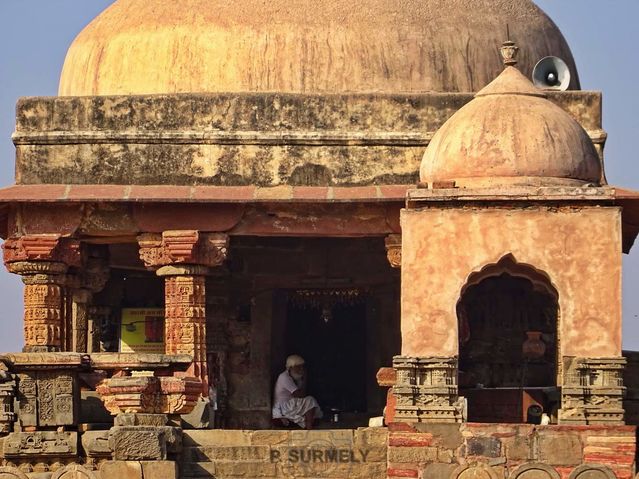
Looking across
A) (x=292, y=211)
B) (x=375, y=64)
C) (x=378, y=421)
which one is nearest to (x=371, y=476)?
(x=378, y=421)

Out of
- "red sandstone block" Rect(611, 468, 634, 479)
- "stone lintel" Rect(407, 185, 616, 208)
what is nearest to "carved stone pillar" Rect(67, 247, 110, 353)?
"stone lintel" Rect(407, 185, 616, 208)

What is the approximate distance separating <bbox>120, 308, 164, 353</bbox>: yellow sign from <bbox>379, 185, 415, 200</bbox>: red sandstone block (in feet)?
12.3

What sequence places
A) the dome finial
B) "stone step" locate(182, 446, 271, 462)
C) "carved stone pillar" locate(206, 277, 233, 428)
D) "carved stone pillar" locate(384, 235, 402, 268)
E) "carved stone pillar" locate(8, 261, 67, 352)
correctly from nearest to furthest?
"stone step" locate(182, 446, 271, 462), the dome finial, "carved stone pillar" locate(384, 235, 402, 268), "carved stone pillar" locate(8, 261, 67, 352), "carved stone pillar" locate(206, 277, 233, 428)

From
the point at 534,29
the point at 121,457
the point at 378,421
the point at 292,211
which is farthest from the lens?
the point at 534,29

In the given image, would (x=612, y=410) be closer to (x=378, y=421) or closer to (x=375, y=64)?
(x=378, y=421)

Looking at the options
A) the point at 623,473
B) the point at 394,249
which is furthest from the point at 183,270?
the point at 623,473

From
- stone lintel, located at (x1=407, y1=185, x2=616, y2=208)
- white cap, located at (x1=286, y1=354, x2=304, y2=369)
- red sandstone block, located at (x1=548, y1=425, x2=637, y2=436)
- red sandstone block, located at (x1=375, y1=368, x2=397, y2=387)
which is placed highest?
stone lintel, located at (x1=407, y1=185, x2=616, y2=208)

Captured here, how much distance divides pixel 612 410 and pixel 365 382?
18.9ft

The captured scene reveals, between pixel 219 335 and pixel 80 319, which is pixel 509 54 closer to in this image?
pixel 219 335

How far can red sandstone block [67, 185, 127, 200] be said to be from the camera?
2539 cm

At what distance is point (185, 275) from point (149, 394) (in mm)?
3095

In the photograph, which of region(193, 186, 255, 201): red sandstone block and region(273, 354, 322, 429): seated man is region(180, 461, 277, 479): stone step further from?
region(273, 354, 322, 429): seated man

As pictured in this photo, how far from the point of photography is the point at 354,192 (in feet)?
83.5

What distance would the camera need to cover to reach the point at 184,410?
22.9 metres
